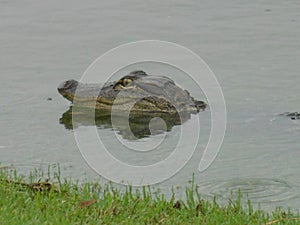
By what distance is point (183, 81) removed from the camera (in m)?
11.0

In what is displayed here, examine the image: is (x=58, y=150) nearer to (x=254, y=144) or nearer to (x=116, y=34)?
(x=254, y=144)

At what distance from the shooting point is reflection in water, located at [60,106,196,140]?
30.1 ft

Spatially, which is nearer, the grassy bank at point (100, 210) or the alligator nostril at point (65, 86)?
the grassy bank at point (100, 210)

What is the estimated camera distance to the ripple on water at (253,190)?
272 inches

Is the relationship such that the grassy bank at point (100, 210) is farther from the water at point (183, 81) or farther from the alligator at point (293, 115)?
the alligator at point (293, 115)

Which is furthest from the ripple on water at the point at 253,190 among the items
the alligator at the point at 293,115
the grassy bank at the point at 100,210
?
the alligator at the point at 293,115

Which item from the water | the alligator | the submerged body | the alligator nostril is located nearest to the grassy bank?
the water

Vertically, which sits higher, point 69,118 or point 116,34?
point 116,34

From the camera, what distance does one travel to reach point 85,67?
38.2 ft

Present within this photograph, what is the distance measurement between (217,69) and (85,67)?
5.52 ft

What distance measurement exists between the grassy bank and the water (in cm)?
109

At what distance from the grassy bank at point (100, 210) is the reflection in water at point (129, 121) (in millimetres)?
3024

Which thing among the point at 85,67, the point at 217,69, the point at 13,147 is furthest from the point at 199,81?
the point at 13,147

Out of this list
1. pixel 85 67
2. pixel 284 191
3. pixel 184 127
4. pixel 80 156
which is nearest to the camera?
pixel 284 191
